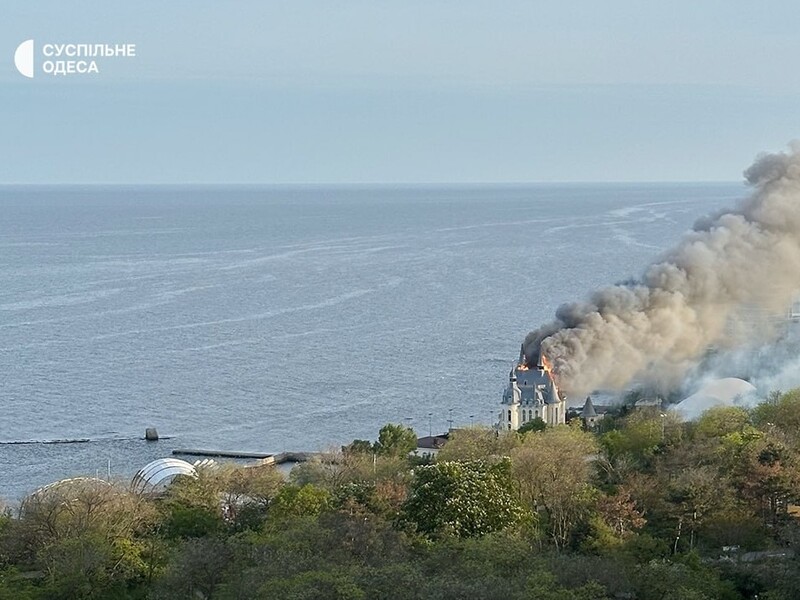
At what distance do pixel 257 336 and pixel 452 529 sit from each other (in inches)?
2244

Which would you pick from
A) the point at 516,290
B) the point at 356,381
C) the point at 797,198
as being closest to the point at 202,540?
the point at 797,198

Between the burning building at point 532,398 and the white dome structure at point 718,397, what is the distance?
513cm

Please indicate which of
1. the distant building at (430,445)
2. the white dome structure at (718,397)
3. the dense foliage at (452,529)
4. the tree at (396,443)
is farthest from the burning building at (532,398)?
the dense foliage at (452,529)

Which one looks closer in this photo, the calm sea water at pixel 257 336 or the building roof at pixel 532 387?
the building roof at pixel 532 387

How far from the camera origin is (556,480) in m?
35.9

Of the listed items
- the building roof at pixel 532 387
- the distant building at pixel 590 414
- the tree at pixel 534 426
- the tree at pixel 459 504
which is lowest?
the distant building at pixel 590 414

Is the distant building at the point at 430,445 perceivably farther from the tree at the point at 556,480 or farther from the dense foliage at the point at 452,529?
the tree at the point at 556,480

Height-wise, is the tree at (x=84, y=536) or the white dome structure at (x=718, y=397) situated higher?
the tree at (x=84, y=536)

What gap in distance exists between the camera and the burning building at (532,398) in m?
57.3

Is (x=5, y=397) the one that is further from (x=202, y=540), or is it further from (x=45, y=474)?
(x=202, y=540)

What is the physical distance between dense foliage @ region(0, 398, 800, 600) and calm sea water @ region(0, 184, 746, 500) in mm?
17253

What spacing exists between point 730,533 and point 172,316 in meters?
65.3

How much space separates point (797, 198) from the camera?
195ft

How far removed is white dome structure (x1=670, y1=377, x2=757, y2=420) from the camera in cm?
5691
